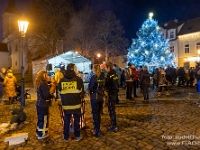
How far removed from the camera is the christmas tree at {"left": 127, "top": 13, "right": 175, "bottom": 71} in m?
26.9

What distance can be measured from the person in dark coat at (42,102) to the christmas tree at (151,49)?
76.0 ft

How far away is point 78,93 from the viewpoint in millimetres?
4805

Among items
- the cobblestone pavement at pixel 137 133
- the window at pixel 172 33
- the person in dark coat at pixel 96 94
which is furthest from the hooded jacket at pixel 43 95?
the window at pixel 172 33

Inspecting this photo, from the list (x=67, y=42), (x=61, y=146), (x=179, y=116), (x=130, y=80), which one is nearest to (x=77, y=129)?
(x=61, y=146)

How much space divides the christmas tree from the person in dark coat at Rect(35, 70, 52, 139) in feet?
76.0

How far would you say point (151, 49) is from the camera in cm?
2688

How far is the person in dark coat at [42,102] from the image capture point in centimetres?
500

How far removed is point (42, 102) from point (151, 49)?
78.1ft

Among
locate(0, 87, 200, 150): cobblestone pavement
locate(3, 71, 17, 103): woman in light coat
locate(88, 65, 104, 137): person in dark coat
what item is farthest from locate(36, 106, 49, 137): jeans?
locate(3, 71, 17, 103): woman in light coat

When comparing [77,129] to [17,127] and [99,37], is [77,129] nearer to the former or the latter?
[17,127]

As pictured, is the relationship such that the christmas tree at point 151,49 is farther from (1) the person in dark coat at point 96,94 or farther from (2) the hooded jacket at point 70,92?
(2) the hooded jacket at point 70,92

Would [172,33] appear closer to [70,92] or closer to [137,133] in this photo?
[137,133]

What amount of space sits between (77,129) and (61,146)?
54 centimetres

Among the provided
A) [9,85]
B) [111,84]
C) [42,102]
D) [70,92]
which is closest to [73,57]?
[9,85]
